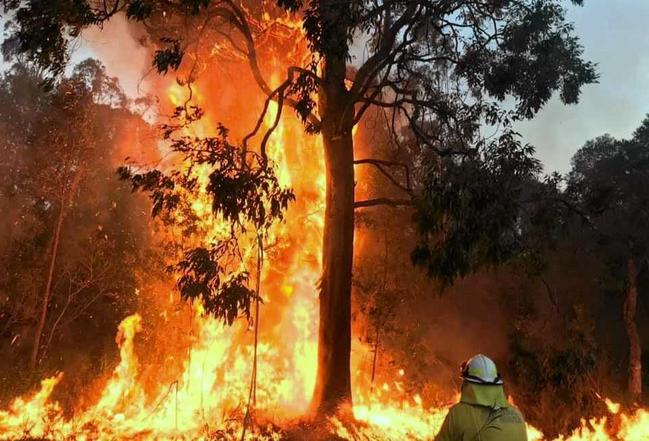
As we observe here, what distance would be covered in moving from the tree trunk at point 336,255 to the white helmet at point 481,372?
6.52 metres

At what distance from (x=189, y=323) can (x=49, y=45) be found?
650 cm

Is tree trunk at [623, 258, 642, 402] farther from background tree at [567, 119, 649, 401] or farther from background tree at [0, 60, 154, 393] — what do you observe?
background tree at [0, 60, 154, 393]

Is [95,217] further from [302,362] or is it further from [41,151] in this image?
[302,362]

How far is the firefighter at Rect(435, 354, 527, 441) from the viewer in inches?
151

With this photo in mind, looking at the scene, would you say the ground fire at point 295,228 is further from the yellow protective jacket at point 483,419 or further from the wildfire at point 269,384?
the yellow protective jacket at point 483,419

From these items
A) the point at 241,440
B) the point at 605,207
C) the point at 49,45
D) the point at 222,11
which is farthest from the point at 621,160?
the point at 49,45

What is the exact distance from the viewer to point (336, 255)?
10648 millimetres

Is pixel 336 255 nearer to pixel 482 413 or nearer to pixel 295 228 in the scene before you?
pixel 295 228

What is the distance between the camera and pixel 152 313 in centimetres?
1328

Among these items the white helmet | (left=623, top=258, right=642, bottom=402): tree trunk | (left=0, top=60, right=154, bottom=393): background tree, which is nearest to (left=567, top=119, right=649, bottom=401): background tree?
(left=623, top=258, right=642, bottom=402): tree trunk

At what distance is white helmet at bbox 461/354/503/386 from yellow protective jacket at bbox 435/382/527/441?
0.11ft

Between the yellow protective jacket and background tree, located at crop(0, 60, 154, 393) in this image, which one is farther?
background tree, located at crop(0, 60, 154, 393)

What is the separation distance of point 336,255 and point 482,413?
22.4 feet

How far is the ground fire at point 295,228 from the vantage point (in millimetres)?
8898
